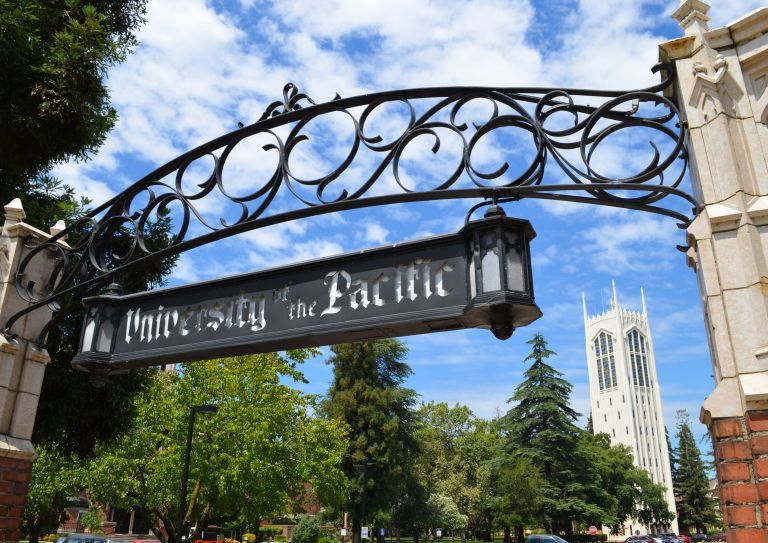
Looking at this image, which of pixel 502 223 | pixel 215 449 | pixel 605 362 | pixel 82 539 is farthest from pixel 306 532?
pixel 605 362

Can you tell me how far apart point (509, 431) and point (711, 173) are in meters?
47.6

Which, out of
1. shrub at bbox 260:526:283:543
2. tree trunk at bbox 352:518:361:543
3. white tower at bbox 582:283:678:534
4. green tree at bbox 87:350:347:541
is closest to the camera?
green tree at bbox 87:350:347:541

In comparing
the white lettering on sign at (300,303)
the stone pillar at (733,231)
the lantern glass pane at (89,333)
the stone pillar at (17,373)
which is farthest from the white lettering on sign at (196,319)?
the stone pillar at (733,231)

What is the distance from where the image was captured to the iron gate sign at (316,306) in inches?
136

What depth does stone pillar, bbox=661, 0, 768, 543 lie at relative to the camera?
10.4 feet

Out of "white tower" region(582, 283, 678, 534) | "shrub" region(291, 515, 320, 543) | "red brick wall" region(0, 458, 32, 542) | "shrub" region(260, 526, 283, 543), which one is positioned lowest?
"shrub" region(260, 526, 283, 543)

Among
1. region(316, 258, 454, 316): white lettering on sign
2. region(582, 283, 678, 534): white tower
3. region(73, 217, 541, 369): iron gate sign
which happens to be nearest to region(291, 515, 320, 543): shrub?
region(73, 217, 541, 369): iron gate sign

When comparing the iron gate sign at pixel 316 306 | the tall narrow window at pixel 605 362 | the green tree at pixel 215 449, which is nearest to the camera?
the iron gate sign at pixel 316 306

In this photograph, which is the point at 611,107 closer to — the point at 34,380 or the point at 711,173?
the point at 711,173

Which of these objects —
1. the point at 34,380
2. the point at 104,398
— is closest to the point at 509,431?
the point at 104,398

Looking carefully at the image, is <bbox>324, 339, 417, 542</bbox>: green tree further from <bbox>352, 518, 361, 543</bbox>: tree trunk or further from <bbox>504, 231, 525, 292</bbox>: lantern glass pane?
<bbox>504, 231, 525, 292</bbox>: lantern glass pane

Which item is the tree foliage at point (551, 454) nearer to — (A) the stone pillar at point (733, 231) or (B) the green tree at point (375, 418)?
(B) the green tree at point (375, 418)

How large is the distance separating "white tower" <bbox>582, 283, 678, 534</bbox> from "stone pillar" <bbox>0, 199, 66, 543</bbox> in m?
112

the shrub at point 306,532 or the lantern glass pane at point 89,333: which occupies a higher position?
the lantern glass pane at point 89,333
